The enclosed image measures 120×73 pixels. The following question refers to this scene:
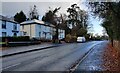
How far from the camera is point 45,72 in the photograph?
13.7m

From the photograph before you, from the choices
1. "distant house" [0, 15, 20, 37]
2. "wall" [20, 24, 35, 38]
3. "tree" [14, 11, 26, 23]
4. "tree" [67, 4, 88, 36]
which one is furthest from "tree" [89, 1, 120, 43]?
"tree" [14, 11, 26, 23]

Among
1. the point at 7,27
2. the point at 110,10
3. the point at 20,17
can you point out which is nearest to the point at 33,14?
the point at 20,17

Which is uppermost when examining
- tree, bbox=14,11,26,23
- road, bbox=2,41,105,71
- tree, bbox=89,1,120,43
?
tree, bbox=14,11,26,23

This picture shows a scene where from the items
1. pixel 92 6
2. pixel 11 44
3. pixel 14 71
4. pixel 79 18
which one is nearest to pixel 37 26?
pixel 79 18

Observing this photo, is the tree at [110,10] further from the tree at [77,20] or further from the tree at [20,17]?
the tree at [20,17]

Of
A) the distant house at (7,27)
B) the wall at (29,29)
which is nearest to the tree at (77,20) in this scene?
the wall at (29,29)

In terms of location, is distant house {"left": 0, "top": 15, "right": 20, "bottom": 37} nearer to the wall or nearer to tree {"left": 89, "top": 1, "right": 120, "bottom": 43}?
the wall

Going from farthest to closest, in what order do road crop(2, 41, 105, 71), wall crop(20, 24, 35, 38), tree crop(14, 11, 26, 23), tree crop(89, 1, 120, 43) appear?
tree crop(14, 11, 26, 23) → wall crop(20, 24, 35, 38) → tree crop(89, 1, 120, 43) → road crop(2, 41, 105, 71)

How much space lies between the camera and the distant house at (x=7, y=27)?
68.4m

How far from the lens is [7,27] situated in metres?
71.5

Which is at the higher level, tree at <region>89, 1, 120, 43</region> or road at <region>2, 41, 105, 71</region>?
tree at <region>89, 1, 120, 43</region>

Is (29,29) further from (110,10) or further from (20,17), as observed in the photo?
(110,10)

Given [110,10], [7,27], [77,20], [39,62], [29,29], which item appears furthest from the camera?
[77,20]

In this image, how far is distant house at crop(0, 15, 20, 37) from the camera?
225 feet
